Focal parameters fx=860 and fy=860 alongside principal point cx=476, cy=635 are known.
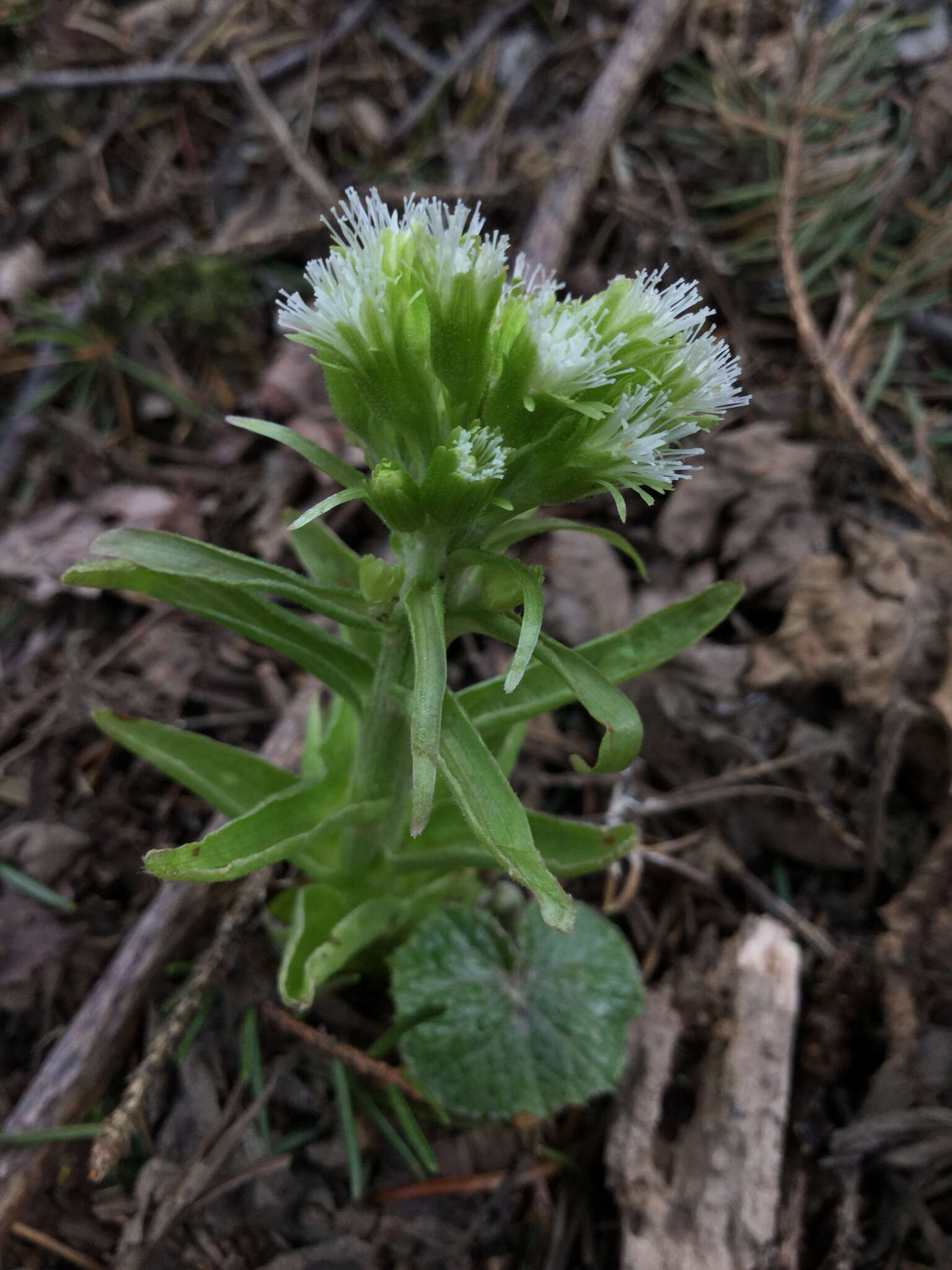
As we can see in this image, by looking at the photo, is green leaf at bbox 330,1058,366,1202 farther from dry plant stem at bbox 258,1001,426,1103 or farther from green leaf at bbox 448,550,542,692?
green leaf at bbox 448,550,542,692

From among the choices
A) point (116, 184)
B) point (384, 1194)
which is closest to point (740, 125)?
point (116, 184)

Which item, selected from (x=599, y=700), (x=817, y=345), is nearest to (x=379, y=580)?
(x=599, y=700)

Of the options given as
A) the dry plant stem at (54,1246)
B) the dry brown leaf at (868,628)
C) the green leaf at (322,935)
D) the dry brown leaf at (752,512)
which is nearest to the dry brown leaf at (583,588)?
the dry brown leaf at (752,512)

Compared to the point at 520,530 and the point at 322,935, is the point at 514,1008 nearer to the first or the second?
the point at 322,935

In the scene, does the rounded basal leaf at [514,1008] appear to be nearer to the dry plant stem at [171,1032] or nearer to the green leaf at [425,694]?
the dry plant stem at [171,1032]

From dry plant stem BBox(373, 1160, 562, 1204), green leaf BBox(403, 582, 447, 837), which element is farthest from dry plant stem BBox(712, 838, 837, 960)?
green leaf BBox(403, 582, 447, 837)

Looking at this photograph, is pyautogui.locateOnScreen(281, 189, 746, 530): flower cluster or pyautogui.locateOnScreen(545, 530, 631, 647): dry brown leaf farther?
pyautogui.locateOnScreen(545, 530, 631, 647): dry brown leaf
